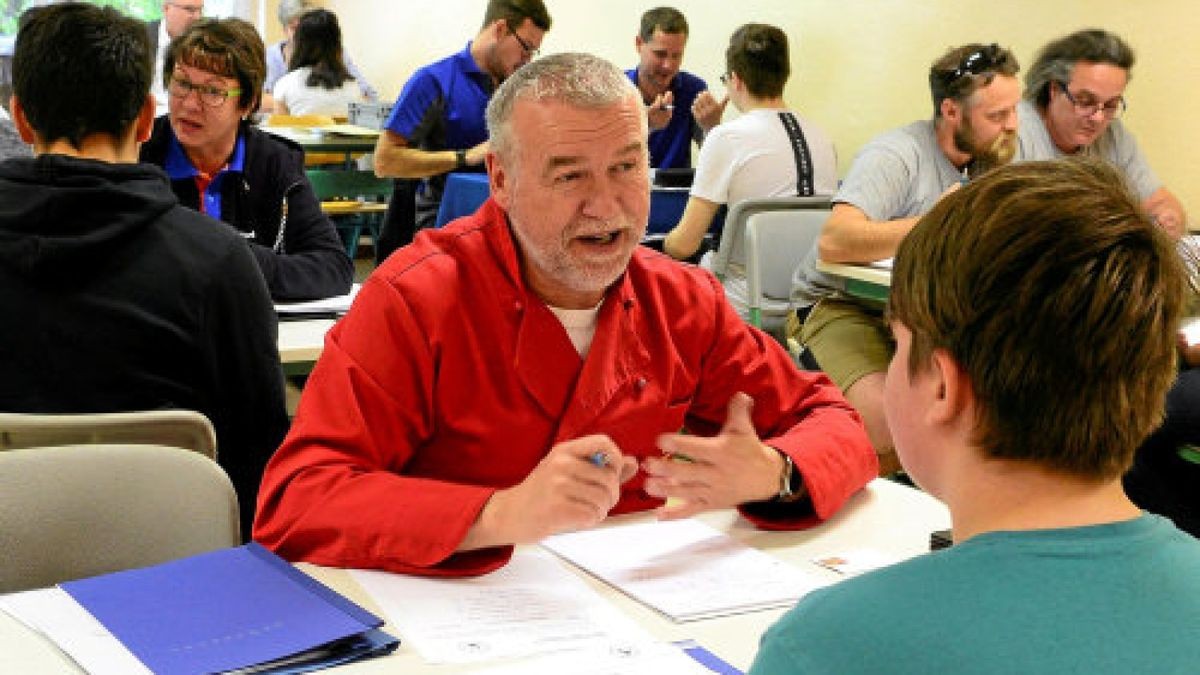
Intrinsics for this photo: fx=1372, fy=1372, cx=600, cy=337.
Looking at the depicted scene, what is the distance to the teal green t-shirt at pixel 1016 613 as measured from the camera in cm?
86

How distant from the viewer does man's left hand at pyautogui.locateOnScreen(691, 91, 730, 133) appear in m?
6.10

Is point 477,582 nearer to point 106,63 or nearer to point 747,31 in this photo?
point 106,63

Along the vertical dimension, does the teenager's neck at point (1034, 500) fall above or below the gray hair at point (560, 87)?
below

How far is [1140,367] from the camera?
96 centimetres

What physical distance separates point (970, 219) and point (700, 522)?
105cm

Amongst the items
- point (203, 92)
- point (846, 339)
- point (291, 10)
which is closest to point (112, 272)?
point (203, 92)

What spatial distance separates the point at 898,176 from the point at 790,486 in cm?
215

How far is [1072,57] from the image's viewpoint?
14.6ft

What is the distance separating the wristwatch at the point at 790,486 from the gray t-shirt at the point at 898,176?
2.06m

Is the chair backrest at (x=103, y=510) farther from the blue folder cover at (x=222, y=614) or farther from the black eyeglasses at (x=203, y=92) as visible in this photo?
the black eyeglasses at (x=203, y=92)

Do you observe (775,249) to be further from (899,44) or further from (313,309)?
(899,44)

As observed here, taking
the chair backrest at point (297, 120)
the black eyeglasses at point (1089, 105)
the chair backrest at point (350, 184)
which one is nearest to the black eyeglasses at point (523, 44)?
the chair backrest at point (350, 184)

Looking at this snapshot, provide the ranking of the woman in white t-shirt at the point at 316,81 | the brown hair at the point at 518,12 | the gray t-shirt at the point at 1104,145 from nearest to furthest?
the gray t-shirt at the point at 1104,145 < the brown hair at the point at 518,12 < the woman in white t-shirt at the point at 316,81

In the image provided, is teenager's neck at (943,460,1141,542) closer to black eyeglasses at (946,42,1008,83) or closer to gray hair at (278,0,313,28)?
black eyeglasses at (946,42,1008,83)
